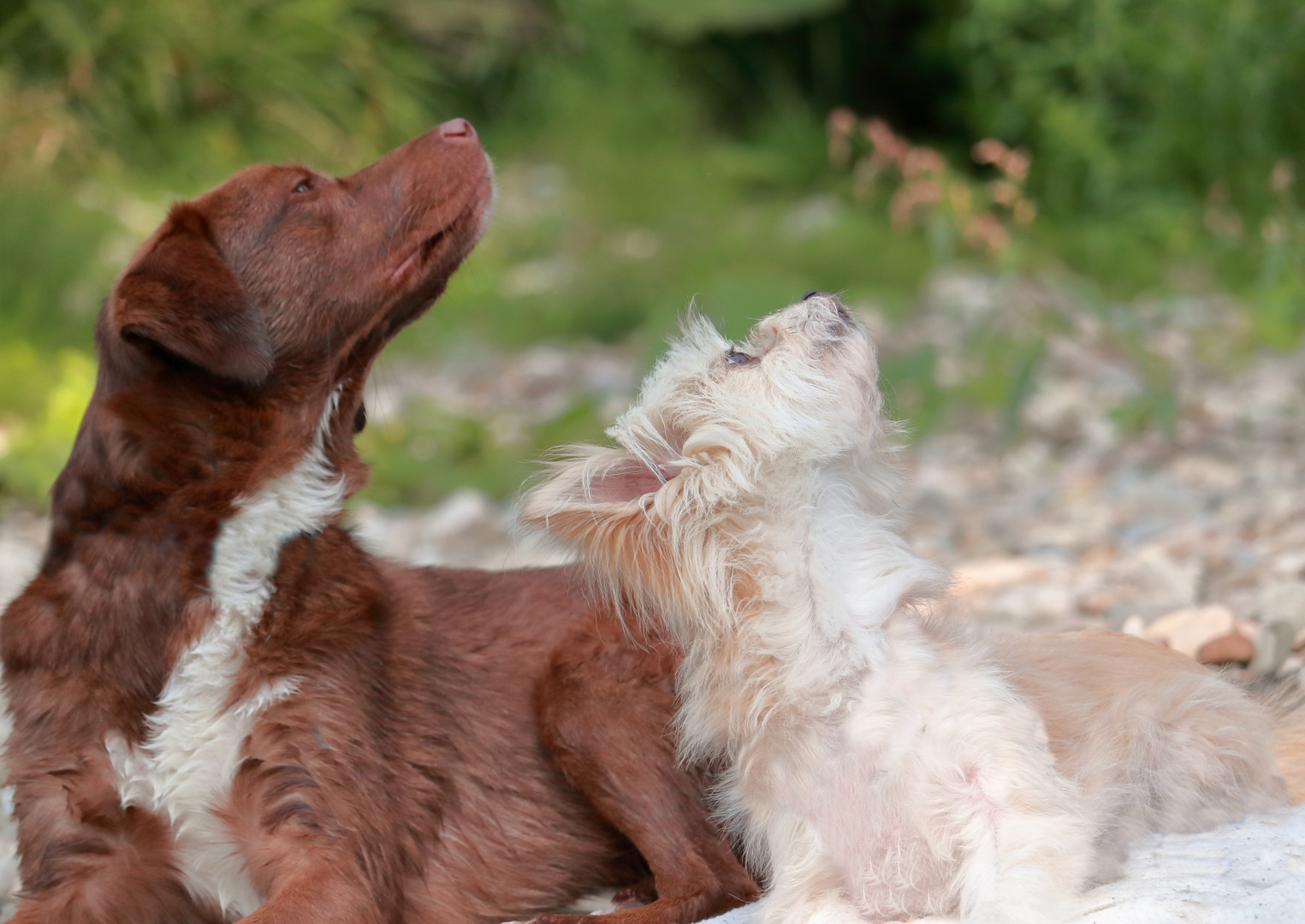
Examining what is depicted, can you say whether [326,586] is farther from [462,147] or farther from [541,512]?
[462,147]

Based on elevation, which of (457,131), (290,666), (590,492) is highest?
(457,131)

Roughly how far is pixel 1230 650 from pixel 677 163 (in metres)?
8.48

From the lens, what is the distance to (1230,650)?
3.84m

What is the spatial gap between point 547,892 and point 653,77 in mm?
10677

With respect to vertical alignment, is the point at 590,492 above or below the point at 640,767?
above

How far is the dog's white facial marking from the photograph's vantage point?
2.86 m

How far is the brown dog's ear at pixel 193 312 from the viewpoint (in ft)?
9.80

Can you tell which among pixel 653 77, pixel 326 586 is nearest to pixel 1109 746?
pixel 326 586

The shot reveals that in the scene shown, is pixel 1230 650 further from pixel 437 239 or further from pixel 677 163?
pixel 677 163

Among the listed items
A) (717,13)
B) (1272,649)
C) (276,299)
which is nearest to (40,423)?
(276,299)

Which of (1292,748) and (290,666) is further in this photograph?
(1292,748)

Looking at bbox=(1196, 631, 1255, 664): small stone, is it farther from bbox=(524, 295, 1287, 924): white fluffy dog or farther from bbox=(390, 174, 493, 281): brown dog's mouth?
bbox=(390, 174, 493, 281): brown dog's mouth

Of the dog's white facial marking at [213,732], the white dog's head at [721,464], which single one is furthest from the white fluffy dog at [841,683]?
the dog's white facial marking at [213,732]

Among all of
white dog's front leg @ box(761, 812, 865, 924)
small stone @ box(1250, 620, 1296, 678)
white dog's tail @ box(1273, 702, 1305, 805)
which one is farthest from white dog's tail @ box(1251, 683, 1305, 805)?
white dog's front leg @ box(761, 812, 865, 924)
